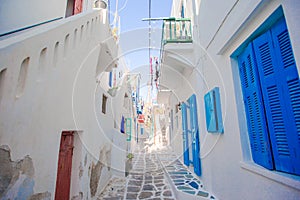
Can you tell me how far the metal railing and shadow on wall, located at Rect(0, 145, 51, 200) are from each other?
14.1 feet

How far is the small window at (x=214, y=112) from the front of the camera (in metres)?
3.01

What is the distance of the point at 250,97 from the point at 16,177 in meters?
2.88

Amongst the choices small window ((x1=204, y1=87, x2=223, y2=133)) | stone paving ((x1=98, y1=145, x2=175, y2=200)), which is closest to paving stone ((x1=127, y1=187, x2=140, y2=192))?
stone paving ((x1=98, y1=145, x2=175, y2=200))

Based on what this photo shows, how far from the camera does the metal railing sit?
4.70m

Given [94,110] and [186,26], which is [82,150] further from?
[186,26]

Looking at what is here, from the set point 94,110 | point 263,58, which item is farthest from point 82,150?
point 263,58

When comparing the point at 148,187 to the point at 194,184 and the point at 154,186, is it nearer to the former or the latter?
the point at 154,186

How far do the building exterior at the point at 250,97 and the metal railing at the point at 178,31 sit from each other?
67 cm

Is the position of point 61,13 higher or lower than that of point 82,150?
higher

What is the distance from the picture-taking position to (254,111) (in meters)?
2.12

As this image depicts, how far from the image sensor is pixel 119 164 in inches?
218

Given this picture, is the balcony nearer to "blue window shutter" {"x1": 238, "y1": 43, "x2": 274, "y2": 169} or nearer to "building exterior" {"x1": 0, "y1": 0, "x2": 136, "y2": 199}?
"building exterior" {"x1": 0, "y1": 0, "x2": 136, "y2": 199}

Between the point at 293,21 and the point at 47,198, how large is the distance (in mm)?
3172

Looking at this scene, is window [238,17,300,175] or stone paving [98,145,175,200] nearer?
window [238,17,300,175]
